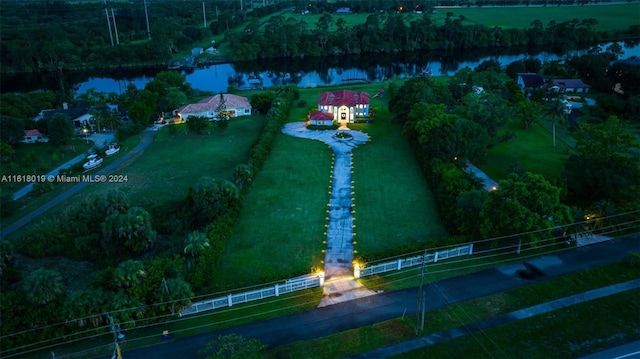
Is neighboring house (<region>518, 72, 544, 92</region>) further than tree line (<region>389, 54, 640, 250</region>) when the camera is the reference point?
Yes

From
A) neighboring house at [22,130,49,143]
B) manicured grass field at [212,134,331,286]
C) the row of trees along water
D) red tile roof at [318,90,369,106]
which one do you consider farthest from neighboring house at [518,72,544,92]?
neighboring house at [22,130,49,143]

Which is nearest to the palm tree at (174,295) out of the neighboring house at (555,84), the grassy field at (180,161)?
the grassy field at (180,161)

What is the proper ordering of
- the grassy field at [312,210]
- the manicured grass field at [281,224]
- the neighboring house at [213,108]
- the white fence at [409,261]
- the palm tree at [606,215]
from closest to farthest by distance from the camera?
1. the white fence at [409,261]
2. the manicured grass field at [281,224]
3. the grassy field at [312,210]
4. the palm tree at [606,215]
5. the neighboring house at [213,108]

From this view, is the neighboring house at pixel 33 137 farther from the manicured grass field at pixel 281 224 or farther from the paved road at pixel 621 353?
the paved road at pixel 621 353

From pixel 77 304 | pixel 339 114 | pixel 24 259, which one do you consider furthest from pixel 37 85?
pixel 77 304

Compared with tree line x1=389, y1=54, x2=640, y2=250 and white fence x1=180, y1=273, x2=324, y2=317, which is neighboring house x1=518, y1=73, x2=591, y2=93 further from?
white fence x1=180, y1=273, x2=324, y2=317
